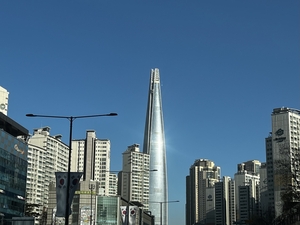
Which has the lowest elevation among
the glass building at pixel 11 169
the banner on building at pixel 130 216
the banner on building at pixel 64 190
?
the banner on building at pixel 130 216

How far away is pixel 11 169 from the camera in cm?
12050

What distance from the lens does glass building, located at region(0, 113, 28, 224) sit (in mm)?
116250

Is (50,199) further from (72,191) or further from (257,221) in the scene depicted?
(72,191)

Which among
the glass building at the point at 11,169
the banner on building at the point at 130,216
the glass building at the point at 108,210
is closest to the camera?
the banner on building at the point at 130,216

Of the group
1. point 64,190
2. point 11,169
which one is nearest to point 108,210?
point 11,169

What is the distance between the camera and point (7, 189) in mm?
118688

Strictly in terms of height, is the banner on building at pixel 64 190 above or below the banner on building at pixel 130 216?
above

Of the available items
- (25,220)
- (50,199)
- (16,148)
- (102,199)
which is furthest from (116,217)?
(25,220)

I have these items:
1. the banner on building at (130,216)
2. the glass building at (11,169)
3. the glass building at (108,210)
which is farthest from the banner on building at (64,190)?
the glass building at (108,210)

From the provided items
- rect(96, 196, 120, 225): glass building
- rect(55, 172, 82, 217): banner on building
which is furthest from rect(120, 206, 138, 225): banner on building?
rect(96, 196, 120, 225): glass building

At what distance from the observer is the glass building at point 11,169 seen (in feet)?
381

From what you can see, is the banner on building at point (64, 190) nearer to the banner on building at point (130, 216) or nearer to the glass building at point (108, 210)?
the banner on building at point (130, 216)

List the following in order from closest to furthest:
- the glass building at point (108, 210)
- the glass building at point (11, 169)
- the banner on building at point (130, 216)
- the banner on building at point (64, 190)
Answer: the banner on building at point (64, 190) → the banner on building at point (130, 216) → the glass building at point (11, 169) → the glass building at point (108, 210)

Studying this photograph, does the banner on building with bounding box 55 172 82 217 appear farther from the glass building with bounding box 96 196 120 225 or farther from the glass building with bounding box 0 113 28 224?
the glass building with bounding box 96 196 120 225
